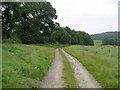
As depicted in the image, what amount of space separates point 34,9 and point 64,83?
45.1 meters

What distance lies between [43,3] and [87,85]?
50542 millimetres

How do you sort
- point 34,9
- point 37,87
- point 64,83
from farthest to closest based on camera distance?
point 34,9 < point 64,83 < point 37,87

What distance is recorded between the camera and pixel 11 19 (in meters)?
37.1

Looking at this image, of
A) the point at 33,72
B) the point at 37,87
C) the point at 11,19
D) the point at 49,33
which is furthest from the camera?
the point at 49,33

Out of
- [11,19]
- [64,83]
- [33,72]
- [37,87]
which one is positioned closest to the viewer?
[37,87]

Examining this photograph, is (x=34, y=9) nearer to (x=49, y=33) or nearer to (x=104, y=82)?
(x=49, y=33)

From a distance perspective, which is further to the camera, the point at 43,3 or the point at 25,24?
the point at 43,3

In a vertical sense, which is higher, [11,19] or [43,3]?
[43,3]

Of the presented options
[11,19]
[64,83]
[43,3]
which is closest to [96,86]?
[64,83]

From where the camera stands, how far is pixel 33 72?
1540 cm

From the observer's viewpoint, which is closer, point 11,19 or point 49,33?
point 11,19

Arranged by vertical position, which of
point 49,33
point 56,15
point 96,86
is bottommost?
point 96,86

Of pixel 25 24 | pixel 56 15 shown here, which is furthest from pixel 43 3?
pixel 25 24

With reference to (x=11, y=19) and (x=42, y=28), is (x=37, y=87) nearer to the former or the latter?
(x=11, y=19)
